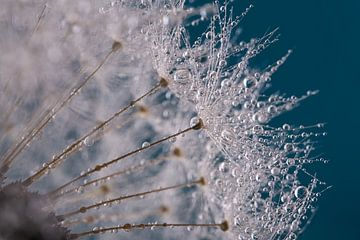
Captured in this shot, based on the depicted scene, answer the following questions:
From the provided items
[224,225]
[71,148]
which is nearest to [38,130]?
[71,148]

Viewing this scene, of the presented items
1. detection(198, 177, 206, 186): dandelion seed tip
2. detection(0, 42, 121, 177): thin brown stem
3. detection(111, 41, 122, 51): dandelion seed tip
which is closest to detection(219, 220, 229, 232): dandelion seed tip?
detection(198, 177, 206, 186): dandelion seed tip

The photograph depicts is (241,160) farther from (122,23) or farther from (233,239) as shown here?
(122,23)

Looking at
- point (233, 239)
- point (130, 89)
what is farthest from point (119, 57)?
point (233, 239)

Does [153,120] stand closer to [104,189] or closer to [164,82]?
[164,82]

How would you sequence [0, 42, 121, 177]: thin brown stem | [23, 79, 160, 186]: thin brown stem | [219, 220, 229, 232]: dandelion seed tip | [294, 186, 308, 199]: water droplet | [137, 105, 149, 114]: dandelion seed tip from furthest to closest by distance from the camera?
[137, 105, 149, 114]: dandelion seed tip < [294, 186, 308, 199]: water droplet < [219, 220, 229, 232]: dandelion seed tip < [0, 42, 121, 177]: thin brown stem < [23, 79, 160, 186]: thin brown stem

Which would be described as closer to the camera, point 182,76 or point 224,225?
point 224,225

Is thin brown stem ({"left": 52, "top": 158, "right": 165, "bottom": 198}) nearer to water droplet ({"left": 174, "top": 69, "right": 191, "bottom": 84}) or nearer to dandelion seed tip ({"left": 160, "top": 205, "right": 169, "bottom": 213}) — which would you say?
dandelion seed tip ({"left": 160, "top": 205, "right": 169, "bottom": 213})

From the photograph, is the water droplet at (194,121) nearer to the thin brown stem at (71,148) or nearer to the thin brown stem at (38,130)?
the thin brown stem at (71,148)

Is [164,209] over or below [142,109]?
below

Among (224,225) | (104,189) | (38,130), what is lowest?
(224,225)

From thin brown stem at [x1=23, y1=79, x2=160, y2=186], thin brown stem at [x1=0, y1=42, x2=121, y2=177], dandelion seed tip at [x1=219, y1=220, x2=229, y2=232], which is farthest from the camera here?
dandelion seed tip at [x1=219, y1=220, x2=229, y2=232]

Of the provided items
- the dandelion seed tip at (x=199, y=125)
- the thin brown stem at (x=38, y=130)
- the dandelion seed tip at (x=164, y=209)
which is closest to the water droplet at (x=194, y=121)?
the dandelion seed tip at (x=199, y=125)
